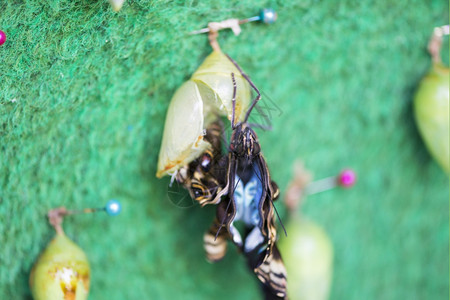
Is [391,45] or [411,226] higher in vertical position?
[391,45]

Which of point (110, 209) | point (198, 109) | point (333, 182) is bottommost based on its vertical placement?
point (333, 182)

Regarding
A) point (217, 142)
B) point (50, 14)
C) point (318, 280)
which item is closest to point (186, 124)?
point (217, 142)

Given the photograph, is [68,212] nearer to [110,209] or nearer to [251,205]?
[110,209]

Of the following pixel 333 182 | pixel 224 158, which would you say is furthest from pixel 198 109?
pixel 333 182

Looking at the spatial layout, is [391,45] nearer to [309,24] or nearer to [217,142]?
[309,24]

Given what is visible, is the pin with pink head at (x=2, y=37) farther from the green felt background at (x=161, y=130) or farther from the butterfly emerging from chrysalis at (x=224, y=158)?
the butterfly emerging from chrysalis at (x=224, y=158)

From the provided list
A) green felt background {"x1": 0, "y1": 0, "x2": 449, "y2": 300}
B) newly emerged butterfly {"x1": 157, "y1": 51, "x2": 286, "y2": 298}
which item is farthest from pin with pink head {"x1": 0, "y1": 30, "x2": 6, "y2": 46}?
newly emerged butterfly {"x1": 157, "y1": 51, "x2": 286, "y2": 298}

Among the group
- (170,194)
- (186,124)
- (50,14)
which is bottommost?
(170,194)

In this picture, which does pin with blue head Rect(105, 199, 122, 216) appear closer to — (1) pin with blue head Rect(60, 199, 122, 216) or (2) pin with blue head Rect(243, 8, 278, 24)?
(1) pin with blue head Rect(60, 199, 122, 216)
